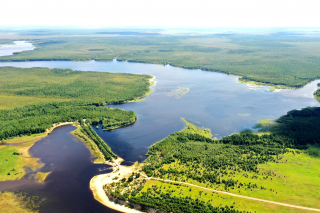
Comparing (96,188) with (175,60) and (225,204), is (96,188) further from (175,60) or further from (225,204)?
(175,60)

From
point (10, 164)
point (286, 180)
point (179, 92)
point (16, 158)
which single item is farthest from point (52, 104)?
point (286, 180)

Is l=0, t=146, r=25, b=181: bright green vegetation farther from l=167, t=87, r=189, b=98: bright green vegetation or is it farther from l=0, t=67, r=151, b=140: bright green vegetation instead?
l=167, t=87, r=189, b=98: bright green vegetation

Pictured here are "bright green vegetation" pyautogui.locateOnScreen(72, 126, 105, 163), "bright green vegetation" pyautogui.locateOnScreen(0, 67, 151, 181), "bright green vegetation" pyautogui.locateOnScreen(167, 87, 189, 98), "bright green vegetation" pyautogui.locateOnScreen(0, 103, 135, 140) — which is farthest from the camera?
"bright green vegetation" pyautogui.locateOnScreen(167, 87, 189, 98)

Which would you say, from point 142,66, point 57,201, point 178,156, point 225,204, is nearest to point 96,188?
point 57,201

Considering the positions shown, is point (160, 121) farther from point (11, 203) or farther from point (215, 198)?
point (11, 203)

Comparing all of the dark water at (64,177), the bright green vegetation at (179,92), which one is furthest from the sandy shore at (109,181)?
the bright green vegetation at (179,92)

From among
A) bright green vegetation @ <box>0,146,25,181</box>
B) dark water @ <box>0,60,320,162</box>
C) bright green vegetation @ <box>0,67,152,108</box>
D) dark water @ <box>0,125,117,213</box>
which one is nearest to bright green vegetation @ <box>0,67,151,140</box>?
bright green vegetation @ <box>0,67,152,108</box>

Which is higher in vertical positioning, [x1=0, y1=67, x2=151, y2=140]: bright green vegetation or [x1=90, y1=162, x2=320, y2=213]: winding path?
[x1=0, y1=67, x2=151, y2=140]: bright green vegetation
